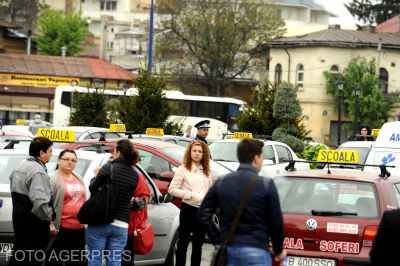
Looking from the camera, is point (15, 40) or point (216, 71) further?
point (15, 40)

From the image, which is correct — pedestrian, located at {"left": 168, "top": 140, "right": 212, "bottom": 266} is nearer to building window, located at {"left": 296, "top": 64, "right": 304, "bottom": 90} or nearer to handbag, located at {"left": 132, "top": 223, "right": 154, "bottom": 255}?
handbag, located at {"left": 132, "top": 223, "right": 154, "bottom": 255}

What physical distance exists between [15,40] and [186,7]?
838 inches

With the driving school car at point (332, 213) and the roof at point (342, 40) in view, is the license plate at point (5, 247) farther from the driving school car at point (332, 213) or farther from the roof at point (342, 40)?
the roof at point (342, 40)

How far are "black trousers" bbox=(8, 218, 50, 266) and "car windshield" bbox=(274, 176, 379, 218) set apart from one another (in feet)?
7.98

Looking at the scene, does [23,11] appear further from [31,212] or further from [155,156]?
[31,212]

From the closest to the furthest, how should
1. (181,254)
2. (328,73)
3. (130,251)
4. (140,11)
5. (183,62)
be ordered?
(130,251)
(181,254)
(328,73)
(183,62)
(140,11)

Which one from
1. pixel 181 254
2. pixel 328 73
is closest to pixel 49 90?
pixel 328 73

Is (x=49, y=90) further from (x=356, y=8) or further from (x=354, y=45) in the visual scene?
(x=356, y=8)

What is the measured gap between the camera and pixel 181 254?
12.7 metres

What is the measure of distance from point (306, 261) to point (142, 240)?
1609mm

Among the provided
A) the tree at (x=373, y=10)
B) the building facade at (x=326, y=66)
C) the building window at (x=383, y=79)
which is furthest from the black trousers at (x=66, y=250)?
the tree at (x=373, y=10)

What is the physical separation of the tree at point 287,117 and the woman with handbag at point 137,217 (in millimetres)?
21277

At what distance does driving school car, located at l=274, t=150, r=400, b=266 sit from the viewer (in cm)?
1108

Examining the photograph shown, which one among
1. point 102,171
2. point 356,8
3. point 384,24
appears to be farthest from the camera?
point 356,8
